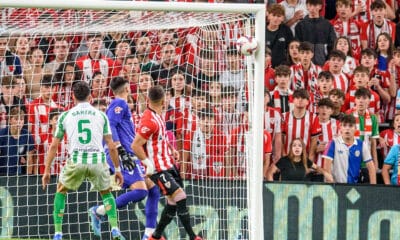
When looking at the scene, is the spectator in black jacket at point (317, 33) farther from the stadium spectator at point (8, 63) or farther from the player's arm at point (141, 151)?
the player's arm at point (141, 151)

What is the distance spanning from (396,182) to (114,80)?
12.4 ft

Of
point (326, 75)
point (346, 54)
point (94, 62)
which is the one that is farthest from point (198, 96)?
point (346, 54)

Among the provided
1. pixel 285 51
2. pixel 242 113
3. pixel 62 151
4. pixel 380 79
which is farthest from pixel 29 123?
pixel 380 79

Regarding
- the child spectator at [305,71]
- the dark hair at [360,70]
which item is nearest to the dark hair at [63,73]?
the child spectator at [305,71]

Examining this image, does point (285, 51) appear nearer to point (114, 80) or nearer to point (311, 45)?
point (311, 45)

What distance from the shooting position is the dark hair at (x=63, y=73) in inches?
551

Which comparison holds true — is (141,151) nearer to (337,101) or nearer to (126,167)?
(126,167)

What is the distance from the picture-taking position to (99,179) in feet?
40.1

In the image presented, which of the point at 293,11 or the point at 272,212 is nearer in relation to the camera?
the point at 272,212

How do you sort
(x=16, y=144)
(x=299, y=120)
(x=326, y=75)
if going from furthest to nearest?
(x=326, y=75), (x=299, y=120), (x=16, y=144)

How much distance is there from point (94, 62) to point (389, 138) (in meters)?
3.79

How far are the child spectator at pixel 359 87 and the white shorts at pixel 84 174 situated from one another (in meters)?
4.26

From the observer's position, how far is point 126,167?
1323cm

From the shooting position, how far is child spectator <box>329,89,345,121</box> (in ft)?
49.3
